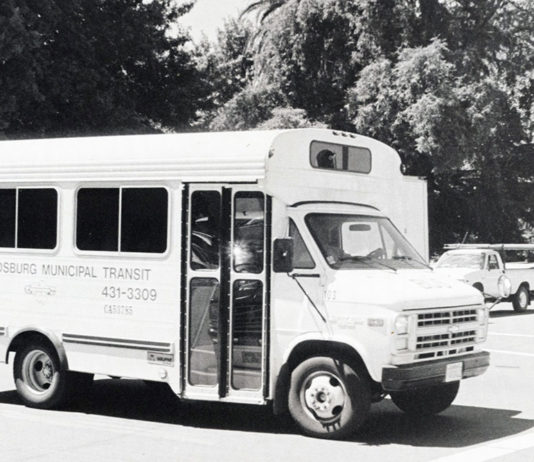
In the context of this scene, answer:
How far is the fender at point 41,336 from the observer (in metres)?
10.7

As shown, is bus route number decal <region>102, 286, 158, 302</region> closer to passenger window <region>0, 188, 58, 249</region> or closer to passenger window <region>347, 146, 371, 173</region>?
passenger window <region>0, 188, 58, 249</region>

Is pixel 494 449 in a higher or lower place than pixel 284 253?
lower

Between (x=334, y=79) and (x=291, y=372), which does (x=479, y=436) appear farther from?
(x=334, y=79)

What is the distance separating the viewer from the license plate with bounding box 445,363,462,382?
9281mm

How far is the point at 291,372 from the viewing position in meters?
9.44

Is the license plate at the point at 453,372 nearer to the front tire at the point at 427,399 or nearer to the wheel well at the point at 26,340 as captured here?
the front tire at the point at 427,399

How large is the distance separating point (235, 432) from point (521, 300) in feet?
68.4

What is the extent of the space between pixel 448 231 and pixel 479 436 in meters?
36.1

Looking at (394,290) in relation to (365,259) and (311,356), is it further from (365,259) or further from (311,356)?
(311,356)

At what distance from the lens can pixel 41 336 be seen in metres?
11.0

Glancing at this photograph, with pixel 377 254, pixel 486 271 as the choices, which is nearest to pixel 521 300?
pixel 486 271

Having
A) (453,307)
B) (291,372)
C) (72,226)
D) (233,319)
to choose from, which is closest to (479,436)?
(453,307)

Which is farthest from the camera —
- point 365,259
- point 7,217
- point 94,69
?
point 94,69

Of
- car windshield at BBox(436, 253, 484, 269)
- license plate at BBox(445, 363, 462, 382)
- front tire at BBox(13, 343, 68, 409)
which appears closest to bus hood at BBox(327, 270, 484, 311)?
license plate at BBox(445, 363, 462, 382)
